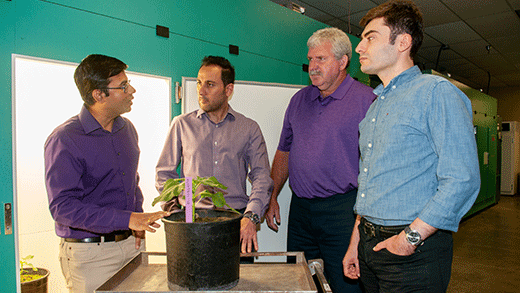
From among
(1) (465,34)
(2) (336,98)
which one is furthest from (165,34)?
(1) (465,34)

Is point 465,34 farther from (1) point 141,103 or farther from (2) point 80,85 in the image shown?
(2) point 80,85

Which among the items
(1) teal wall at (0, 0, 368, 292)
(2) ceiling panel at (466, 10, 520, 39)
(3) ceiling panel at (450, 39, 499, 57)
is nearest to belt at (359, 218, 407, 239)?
(1) teal wall at (0, 0, 368, 292)

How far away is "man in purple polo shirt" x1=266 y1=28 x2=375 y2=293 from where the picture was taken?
6.35 feet

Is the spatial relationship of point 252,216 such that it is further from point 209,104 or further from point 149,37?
point 149,37

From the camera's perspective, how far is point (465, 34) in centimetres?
645

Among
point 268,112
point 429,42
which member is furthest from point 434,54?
point 268,112

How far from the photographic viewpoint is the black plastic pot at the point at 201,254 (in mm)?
935

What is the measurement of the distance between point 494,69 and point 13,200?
10.7 metres

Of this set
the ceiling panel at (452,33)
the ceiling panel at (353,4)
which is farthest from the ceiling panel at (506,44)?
the ceiling panel at (353,4)

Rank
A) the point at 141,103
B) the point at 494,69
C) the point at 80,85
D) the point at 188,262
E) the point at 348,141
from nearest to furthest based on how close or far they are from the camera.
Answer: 1. the point at 188,262
2. the point at 80,85
3. the point at 348,141
4. the point at 141,103
5. the point at 494,69

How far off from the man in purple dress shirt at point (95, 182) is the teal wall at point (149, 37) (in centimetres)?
45

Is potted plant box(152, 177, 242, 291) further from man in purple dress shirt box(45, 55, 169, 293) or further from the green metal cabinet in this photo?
the green metal cabinet

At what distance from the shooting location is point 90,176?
157 centimetres

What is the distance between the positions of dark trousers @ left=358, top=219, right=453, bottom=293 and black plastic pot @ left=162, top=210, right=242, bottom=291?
591mm
